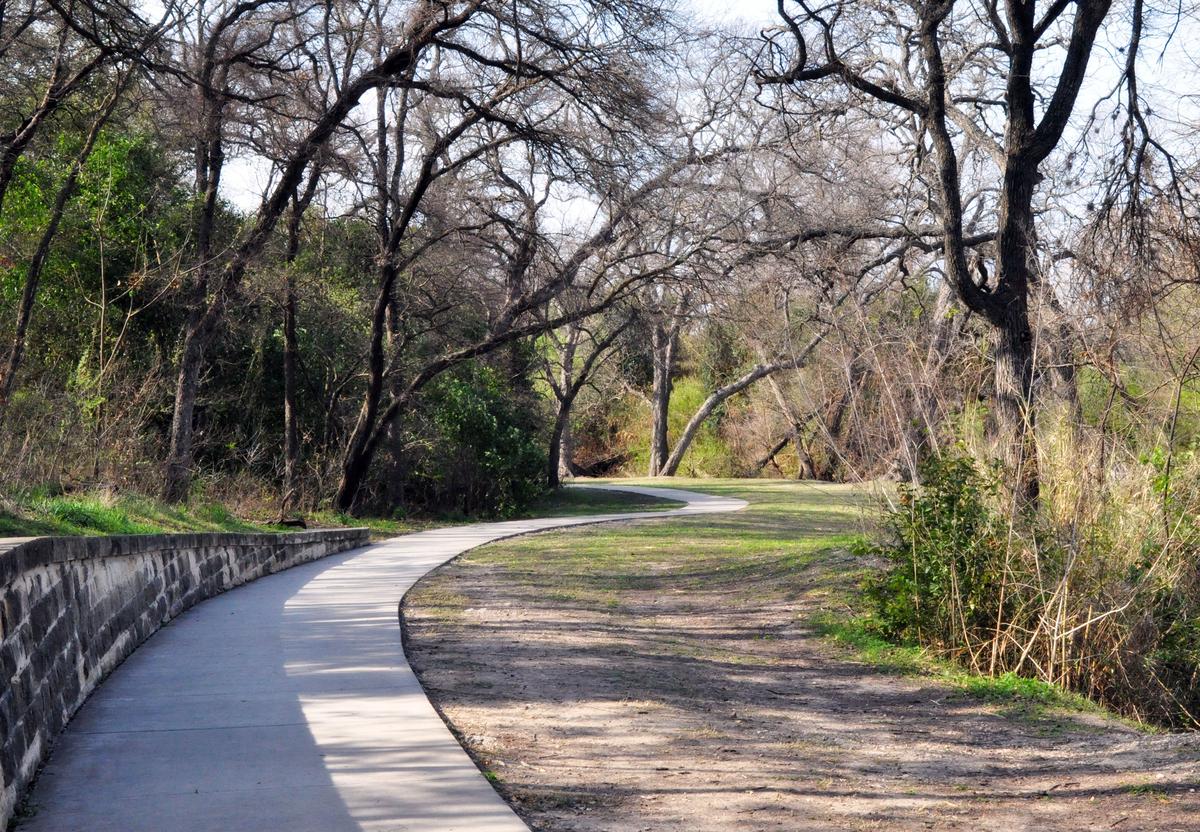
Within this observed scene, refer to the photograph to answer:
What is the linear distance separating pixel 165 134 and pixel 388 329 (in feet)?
22.3

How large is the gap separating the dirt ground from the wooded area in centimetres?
136

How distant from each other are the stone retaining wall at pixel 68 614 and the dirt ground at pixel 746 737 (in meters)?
2.02

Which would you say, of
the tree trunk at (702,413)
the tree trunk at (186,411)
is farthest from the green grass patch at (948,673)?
the tree trunk at (702,413)

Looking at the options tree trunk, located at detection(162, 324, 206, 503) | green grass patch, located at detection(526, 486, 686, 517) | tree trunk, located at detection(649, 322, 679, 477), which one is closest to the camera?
tree trunk, located at detection(162, 324, 206, 503)

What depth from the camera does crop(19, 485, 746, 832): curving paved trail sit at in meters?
4.72

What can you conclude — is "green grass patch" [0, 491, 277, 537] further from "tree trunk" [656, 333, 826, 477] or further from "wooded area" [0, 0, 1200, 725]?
"tree trunk" [656, 333, 826, 477]

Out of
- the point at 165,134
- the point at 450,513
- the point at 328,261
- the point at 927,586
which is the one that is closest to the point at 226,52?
the point at 165,134

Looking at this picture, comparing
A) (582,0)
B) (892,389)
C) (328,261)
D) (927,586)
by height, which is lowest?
(927,586)

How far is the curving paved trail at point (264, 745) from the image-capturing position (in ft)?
15.5

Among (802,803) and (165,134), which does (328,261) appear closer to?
(165,134)

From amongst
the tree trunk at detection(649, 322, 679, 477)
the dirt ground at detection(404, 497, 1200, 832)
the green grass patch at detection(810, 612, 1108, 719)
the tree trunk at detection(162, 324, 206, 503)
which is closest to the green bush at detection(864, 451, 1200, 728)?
the green grass patch at detection(810, 612, 1108, 719)

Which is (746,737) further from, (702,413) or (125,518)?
(702,413)

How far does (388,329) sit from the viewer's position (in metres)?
26.5

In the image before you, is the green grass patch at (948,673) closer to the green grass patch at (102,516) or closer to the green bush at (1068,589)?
the green bush at (1068,589)
